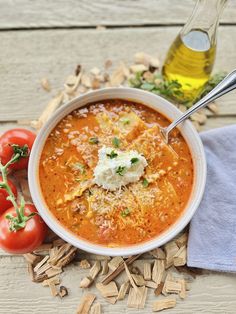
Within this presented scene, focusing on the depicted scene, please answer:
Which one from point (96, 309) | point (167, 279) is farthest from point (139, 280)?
point (96, 309)

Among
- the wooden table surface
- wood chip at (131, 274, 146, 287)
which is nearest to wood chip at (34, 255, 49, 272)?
wood chip at (131, 274, 146, 287)

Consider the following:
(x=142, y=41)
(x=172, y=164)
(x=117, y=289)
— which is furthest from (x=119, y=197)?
(x=142, y=41)

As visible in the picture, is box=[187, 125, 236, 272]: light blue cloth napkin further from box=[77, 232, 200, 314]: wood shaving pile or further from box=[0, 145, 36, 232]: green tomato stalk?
box=[0, 145, 36, 232]: green tomato stalk

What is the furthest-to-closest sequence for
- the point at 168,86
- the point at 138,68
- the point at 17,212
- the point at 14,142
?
the point at 138,68, the point at 168,86, the point at 14,142, the point at 17,212

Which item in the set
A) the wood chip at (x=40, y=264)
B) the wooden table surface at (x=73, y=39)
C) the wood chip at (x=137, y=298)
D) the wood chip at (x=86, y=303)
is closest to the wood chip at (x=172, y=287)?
the wood chip at (x=137, y=298)

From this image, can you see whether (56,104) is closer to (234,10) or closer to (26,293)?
(26,293)

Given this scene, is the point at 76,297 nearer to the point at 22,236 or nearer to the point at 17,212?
the point at 22,236
